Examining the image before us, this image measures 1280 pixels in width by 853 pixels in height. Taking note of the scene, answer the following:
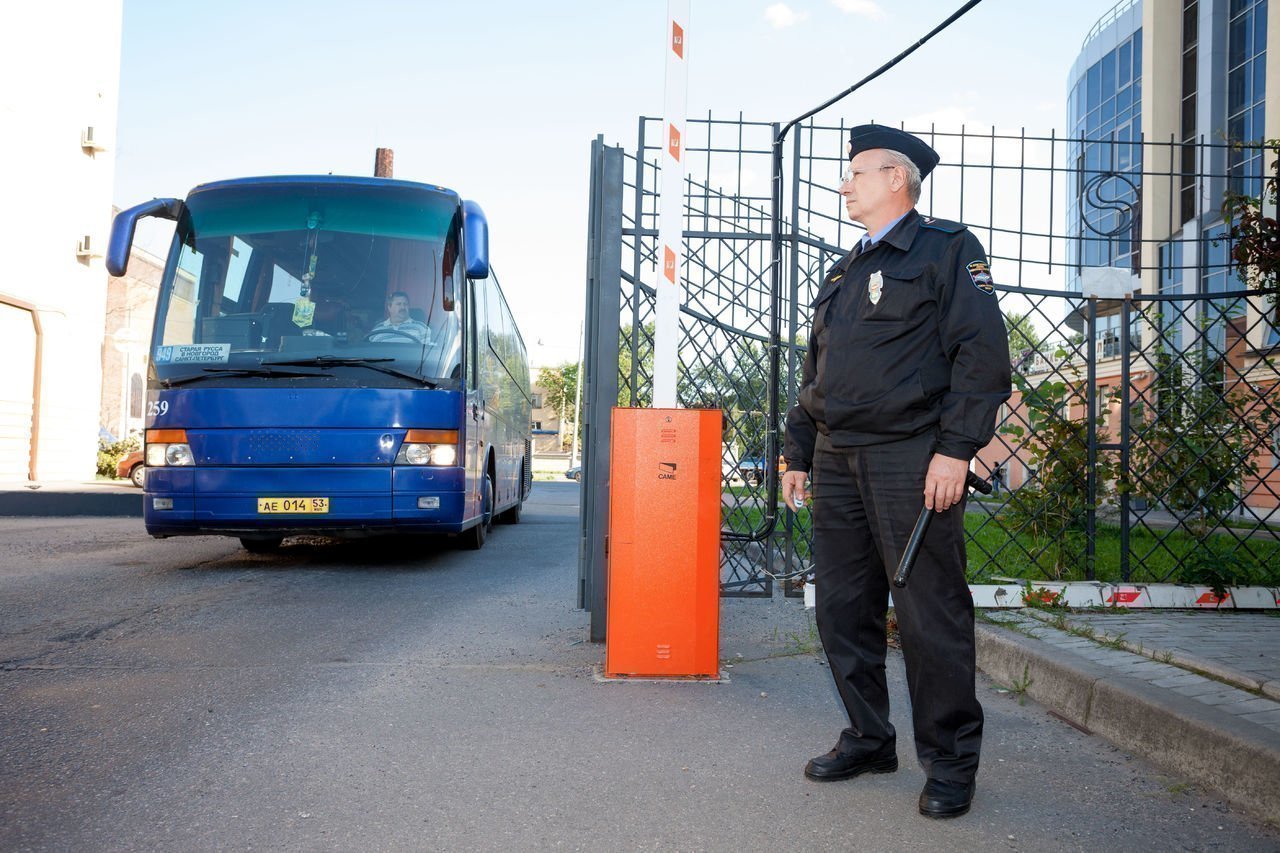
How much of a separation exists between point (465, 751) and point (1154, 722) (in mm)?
2426

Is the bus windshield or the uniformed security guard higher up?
the bus windshield

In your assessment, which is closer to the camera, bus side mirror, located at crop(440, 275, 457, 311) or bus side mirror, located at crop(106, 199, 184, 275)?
bus side mirror, located at crop(106, 199, 184, 275)

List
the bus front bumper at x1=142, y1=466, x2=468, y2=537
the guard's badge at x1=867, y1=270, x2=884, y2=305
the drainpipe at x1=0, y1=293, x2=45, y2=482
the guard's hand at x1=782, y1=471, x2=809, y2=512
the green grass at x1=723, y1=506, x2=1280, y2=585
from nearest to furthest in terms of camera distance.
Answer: the guard's badge at x1=867, y1=270, x2=884, y2=305
the guard's hand at x1=782, y1=471, x2=809, y2=512
the green grass at x1=723, y1=506, x2=1280, y2=585
the bus front bumper at x1=142, y1=466, x2=468, y2=537
the drainpipe at x1=0, y1=293, x2=45, y2=482

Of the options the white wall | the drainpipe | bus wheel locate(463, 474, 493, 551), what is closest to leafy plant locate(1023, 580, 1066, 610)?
bus wheel locate(463, 474, 493, 551)

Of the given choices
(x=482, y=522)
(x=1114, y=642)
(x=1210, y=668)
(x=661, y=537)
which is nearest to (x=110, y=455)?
(x=482, y=522)

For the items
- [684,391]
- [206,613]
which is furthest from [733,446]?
[206,613]

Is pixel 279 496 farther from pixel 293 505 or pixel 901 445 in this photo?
pixel 901 445

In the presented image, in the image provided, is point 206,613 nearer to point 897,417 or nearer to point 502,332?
point 897,417

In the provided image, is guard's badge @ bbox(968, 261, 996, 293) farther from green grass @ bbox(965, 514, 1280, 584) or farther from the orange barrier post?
green grass @ bbox(965, 514, 1280, 584)

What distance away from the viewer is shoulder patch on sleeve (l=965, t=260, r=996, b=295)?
11.0ft

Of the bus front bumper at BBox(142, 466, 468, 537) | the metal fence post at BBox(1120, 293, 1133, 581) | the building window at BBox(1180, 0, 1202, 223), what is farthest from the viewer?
the building window at BBox(1180, 0, 1202, 223)

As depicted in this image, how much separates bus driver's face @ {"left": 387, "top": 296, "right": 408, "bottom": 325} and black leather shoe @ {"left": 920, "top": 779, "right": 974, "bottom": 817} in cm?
658

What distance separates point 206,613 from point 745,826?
4.70 meters

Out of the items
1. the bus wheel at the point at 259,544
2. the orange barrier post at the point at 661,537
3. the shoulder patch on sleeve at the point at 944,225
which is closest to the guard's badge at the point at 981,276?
the shoulder patch on sleeve at the point at 944,225
